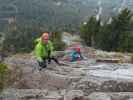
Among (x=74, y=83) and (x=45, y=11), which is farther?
(x=45, y=11)

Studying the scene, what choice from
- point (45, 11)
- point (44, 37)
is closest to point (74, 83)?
point (44, 37)

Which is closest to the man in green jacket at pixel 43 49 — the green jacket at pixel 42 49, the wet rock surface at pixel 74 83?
the green jacket at pixel 42 49

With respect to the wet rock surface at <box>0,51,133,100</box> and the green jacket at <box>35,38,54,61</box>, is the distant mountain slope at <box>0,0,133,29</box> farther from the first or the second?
the wet rock surface at <box>0,51,133,100</box>

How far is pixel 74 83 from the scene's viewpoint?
8391 millimetres

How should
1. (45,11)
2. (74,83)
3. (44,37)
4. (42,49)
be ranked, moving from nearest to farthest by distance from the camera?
(74,83)
(44,37)
(42,49)
(45,11)

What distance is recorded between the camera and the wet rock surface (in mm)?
7406

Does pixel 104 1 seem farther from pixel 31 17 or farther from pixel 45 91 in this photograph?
pixel 45 91

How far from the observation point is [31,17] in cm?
8900

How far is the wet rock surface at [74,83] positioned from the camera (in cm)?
741

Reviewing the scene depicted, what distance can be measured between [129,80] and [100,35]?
2060 centimetres

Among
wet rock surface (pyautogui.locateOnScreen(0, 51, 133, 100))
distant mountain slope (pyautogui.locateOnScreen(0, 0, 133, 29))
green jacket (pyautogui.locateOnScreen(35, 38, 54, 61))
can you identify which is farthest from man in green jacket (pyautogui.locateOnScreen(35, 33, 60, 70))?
distant mountain slope (pyautogui.locateOnScreen(0, 0, 133, 29))

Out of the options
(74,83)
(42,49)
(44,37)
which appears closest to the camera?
(74,83)

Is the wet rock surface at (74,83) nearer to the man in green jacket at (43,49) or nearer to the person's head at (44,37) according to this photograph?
the man in green jacket at (43,49)

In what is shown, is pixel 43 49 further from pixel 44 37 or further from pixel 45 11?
pixel 45 11
